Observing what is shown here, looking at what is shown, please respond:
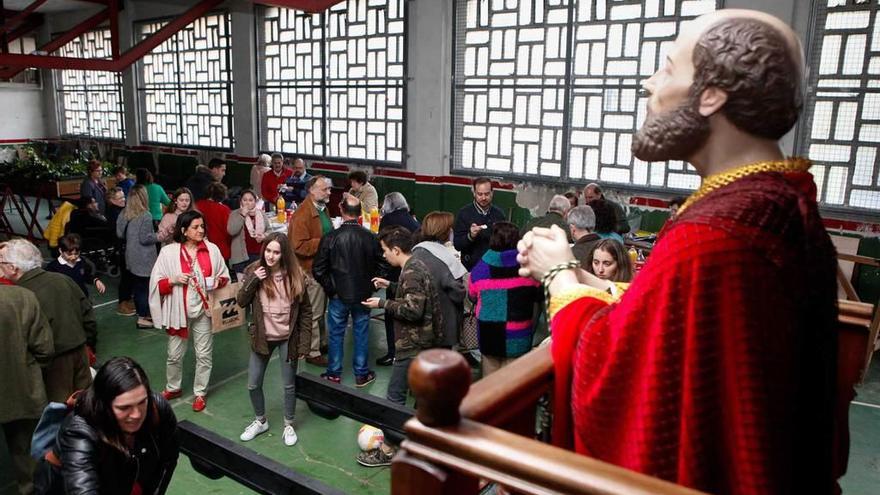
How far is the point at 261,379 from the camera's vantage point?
14.4ft

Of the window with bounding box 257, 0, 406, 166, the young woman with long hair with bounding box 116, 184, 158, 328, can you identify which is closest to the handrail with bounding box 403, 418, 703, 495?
the young woman with long hair with bounding box 116, 184, 158, 328

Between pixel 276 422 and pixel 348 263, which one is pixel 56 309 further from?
pixel 348 263

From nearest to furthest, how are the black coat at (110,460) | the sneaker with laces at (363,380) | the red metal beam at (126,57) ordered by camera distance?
the black coat at (110,460)
the sneaker with laces at (363,380)
the red metal beam at (126,57)

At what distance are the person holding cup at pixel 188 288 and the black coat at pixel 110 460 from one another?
206cm

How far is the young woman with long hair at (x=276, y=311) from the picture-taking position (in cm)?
430

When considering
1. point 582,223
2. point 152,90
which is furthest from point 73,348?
point 152,90

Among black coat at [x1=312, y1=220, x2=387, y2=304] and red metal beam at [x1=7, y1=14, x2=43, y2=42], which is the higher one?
red metal beam at [x1=7, y1=14, x2=43, y2=42]

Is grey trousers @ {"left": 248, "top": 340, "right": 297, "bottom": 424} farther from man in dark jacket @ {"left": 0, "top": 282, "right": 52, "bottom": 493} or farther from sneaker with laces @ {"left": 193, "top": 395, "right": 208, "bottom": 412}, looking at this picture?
man in dark jacket @ {"left": 0, "top": 282, "right": 52, "bottom": 493}

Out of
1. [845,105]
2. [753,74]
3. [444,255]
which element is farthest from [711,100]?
[845,105]

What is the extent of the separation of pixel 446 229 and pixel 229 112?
902cm

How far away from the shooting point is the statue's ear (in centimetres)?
112

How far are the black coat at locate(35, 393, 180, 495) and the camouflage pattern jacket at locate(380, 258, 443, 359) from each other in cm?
174

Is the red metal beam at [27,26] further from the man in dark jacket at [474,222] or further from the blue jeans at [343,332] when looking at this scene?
the blue jeans at [343,332]

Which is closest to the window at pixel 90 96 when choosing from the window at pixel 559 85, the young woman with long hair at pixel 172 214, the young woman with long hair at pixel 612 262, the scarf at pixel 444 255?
the window at pixel 559 85
